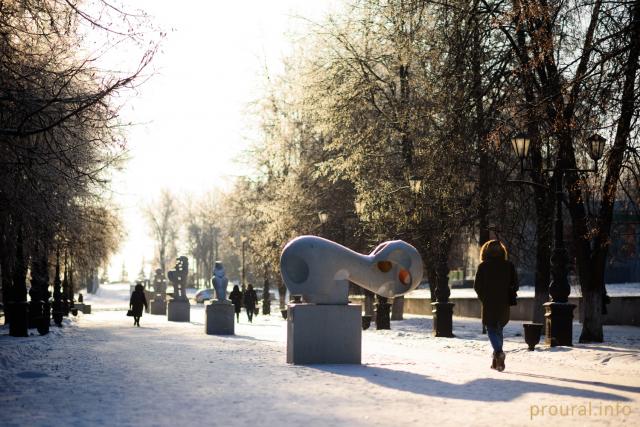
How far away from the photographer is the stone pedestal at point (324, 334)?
13.6 metres

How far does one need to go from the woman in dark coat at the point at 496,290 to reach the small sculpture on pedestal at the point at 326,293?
231 cm

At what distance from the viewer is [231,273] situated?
355 ft

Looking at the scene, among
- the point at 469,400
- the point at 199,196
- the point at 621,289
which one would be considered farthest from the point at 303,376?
the point at 199,196

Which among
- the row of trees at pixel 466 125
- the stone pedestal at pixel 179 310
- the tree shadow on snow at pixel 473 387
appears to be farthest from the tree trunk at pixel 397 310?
the tree shadow on snow at pixel 473 387

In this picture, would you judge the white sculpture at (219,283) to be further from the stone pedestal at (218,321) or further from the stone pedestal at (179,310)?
the stone pedestal at (179,310)

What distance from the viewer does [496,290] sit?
12297 mm

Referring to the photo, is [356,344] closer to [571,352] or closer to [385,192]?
[571,352]

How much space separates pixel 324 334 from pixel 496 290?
2.96 meters

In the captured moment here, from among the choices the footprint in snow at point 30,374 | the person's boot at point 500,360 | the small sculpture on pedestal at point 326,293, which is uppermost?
the small sculpture on pedestal at point 326,293

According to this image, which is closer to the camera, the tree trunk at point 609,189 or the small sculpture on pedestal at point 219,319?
the tree trunk at point 609,189

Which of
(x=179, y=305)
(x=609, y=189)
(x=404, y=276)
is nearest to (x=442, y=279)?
(x=404, y=276)

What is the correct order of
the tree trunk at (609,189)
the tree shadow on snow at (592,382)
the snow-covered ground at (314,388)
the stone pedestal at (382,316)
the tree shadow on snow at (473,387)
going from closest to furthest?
the snow-covered ground at (314,388), the tree shadow on snow at (473,387), the tree shadow on snow at (592,382), the tree trunk at (609,189), the stone pedestal at (382,316)

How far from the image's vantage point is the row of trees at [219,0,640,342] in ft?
51.7

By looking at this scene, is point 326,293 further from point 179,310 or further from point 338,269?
point 179,310
